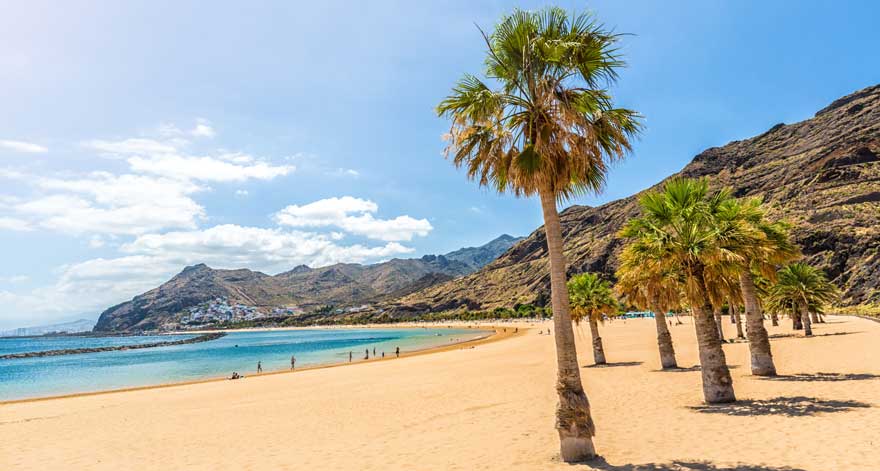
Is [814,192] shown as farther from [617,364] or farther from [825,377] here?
[825,377]

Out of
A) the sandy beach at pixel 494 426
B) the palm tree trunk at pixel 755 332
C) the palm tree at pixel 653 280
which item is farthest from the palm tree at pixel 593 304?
the palm tree at pixel 653 280

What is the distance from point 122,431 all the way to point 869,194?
393 feet

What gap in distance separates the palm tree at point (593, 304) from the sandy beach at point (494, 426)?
2.24 meters

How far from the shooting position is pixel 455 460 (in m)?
9.98

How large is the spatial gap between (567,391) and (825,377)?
13157 millimetres

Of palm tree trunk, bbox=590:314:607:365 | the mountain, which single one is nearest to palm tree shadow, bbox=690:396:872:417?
palm tree trunk, bbox=590:314:607:365

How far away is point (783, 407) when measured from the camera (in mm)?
11852

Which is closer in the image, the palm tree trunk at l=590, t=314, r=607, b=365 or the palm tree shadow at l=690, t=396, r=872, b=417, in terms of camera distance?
the palm tree shadow at l=690, t=396, r=872, b=417

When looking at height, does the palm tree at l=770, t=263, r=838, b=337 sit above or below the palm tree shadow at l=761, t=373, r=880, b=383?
above

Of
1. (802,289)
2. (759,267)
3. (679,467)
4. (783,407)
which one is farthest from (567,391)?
(802,289)

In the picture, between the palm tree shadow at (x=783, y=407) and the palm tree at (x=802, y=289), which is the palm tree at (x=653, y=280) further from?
the palm tree at (x=802, y=289)

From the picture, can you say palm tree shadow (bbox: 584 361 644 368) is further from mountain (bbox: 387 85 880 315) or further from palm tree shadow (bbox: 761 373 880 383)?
mountain (bbox: 387 85 880 315)

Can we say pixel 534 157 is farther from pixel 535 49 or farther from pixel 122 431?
pixel 122 431

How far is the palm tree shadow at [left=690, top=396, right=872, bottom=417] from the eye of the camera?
443 inches
